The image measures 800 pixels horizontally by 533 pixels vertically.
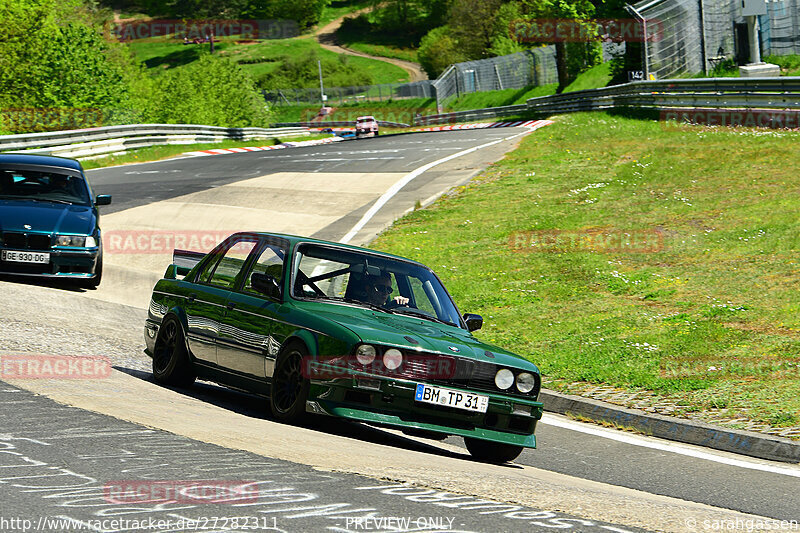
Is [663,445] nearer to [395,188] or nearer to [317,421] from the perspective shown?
[317,421]

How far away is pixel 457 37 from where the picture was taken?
112m

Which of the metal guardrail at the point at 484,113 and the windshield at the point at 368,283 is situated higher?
the metal guardrail at the point at 484,113

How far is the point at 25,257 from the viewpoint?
45.9 ft

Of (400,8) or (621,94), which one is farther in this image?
(400,8)

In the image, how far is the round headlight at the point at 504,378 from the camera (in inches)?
294

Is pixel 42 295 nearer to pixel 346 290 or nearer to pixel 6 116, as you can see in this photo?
pixel 346 290

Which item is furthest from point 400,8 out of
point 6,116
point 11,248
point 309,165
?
point 11,248

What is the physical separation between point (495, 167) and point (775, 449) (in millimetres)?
18956

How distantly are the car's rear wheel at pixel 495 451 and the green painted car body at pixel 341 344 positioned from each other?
0.02 m

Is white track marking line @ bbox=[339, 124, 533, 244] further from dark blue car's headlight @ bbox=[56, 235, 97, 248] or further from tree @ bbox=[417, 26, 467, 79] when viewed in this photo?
tree @ bbox=[417, 26, 467, 79]

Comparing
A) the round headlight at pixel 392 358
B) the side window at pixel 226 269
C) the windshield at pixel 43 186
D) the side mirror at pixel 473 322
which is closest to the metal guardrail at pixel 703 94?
the windshield at pixel 43 186

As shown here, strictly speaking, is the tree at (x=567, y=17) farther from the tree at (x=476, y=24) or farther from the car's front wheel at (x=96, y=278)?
the car's front wheel at (x=96, y=278)

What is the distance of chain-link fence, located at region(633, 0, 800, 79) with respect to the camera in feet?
119

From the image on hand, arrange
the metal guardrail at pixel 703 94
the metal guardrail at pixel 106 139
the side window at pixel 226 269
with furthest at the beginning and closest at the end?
the metal guardrail at pixel 106 139 < the metal guardrail at pixel 703 94 < the side window at pixel 226 269
